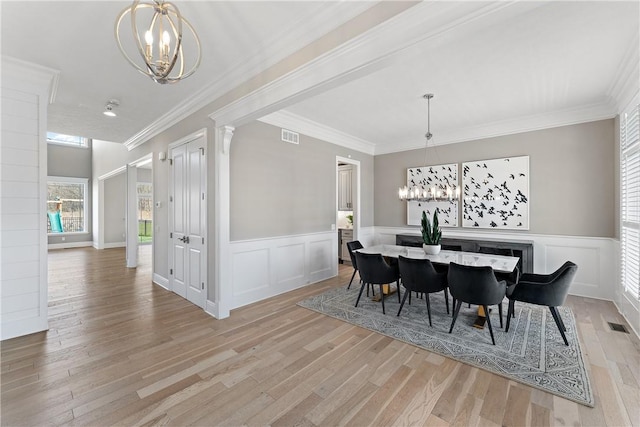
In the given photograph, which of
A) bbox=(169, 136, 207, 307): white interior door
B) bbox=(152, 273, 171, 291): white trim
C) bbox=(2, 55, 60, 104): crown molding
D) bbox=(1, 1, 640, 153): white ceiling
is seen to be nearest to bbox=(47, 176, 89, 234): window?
bbox=(1, 1, 640, 153): white ceiling

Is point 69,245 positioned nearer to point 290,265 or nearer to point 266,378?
point 290,265

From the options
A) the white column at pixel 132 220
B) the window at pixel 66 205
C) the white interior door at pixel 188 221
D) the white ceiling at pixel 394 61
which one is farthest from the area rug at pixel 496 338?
the window at pixel 66 205

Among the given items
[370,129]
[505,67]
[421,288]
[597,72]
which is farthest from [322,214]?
[597,72]

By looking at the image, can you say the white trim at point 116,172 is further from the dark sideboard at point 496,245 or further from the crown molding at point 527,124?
the dark sideboard at point 496,245

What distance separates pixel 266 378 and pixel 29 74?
3.97m

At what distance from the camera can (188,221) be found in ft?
13.4

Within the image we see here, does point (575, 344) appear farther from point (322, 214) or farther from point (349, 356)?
point (322, 214)

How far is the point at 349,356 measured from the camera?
101 inches

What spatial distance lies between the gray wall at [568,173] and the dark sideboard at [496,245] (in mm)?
448

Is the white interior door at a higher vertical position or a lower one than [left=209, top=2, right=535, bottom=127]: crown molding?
lower

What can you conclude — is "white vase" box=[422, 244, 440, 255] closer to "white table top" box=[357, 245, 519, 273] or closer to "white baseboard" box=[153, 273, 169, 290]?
"white table top" box=[357, 245, 519, 273]

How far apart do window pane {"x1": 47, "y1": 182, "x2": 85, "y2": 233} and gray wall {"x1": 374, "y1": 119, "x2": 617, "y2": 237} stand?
12.3m

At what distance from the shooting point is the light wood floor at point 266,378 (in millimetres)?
1830

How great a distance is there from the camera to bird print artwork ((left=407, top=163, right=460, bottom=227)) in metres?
5.38
